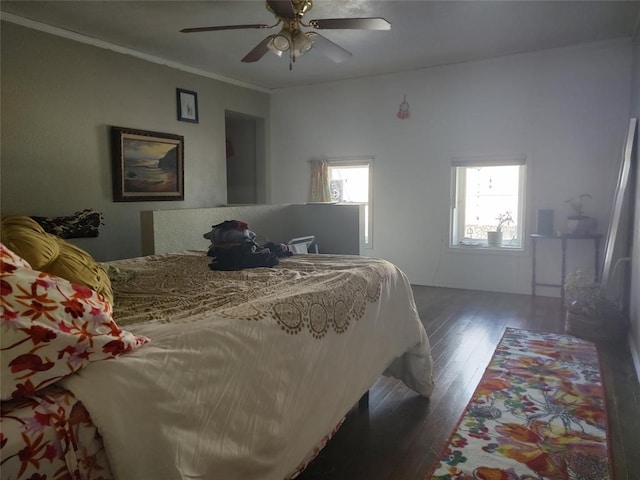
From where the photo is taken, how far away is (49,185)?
4.02m

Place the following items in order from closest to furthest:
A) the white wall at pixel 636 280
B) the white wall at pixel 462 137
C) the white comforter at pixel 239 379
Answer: the white comforter at pixel 239 379, the white wall at pixel 636 280, the white wall at pixel 462 137

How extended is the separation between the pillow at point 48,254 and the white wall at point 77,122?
9.99 feet

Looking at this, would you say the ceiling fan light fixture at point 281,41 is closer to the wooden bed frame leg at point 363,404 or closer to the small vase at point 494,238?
the wooden bed frame leg at point 363,404

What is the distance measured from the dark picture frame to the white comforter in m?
2.90

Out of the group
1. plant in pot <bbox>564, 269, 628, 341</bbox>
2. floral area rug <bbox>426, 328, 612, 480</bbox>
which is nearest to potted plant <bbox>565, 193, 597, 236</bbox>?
plant in pot <bbox>564, 269, 628, 341</bbox>

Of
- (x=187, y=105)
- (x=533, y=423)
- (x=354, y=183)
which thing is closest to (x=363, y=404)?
(x=533, y=423)

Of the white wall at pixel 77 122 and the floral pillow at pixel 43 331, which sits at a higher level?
the white wall at pixel 77 122

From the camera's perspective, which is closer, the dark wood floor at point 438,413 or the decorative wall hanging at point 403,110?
the dark wood floor at point 438,413

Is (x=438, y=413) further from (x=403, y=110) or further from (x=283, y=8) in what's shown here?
(x=403, y=110)

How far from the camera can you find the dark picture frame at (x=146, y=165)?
180 inches

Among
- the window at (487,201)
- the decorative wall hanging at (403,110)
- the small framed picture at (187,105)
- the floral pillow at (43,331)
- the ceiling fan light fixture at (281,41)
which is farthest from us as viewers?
the decorative wall hanging at (403,110)

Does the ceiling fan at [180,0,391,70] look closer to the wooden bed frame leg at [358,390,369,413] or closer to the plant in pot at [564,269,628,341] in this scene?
the wooden bed frame leg at [358,390,369,413]

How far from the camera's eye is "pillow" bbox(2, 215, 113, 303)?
1112 millimetres

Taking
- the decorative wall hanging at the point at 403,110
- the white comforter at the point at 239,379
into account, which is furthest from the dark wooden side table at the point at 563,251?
the white comforter at the point at 239,379
